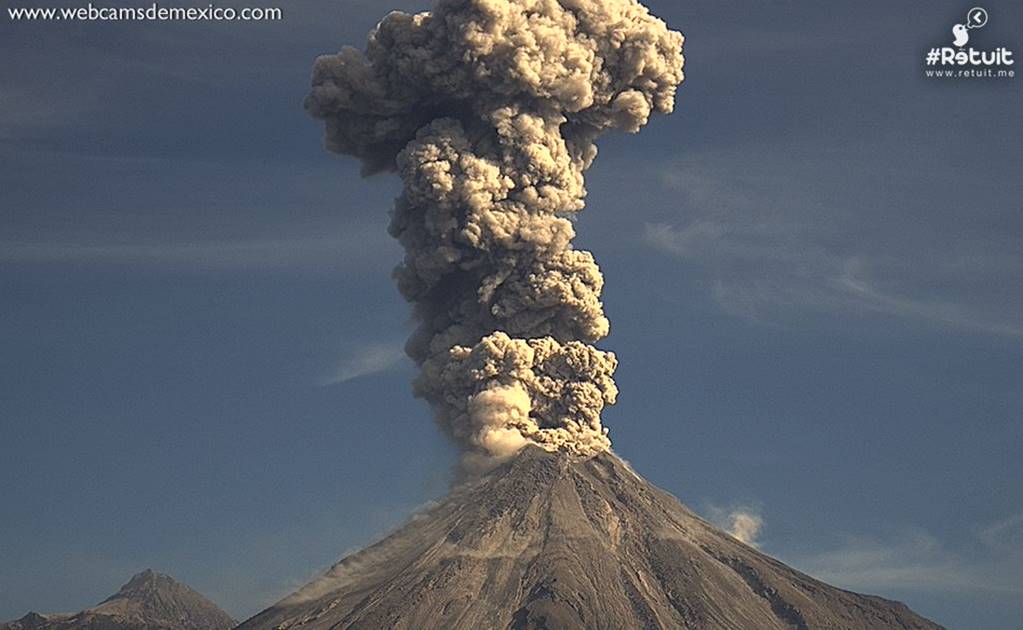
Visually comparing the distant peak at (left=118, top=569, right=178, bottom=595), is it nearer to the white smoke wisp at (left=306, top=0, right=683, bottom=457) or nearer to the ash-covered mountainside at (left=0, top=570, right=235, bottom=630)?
the ash-covered mountainside at (left=0, top=570, right=235, bottom=630)

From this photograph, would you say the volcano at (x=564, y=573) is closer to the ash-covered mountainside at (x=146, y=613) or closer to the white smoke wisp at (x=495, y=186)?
the white smoke wisp at (x=495, y=186)

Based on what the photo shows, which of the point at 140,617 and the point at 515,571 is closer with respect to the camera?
the point at 515,571

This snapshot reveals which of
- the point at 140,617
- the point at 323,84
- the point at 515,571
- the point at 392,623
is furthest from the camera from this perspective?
the point at 140,617

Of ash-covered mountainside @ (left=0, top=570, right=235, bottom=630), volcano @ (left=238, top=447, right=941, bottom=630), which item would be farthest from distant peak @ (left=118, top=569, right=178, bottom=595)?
volcano @ (left=238, top=447, right=941, bottom=630)

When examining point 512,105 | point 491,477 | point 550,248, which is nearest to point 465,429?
point 491,477

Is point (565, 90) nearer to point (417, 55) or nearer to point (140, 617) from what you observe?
point (417, 55)

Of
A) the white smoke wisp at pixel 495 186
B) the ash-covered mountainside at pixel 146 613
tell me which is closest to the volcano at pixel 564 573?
the white smoke wisp at pixel 495 186
